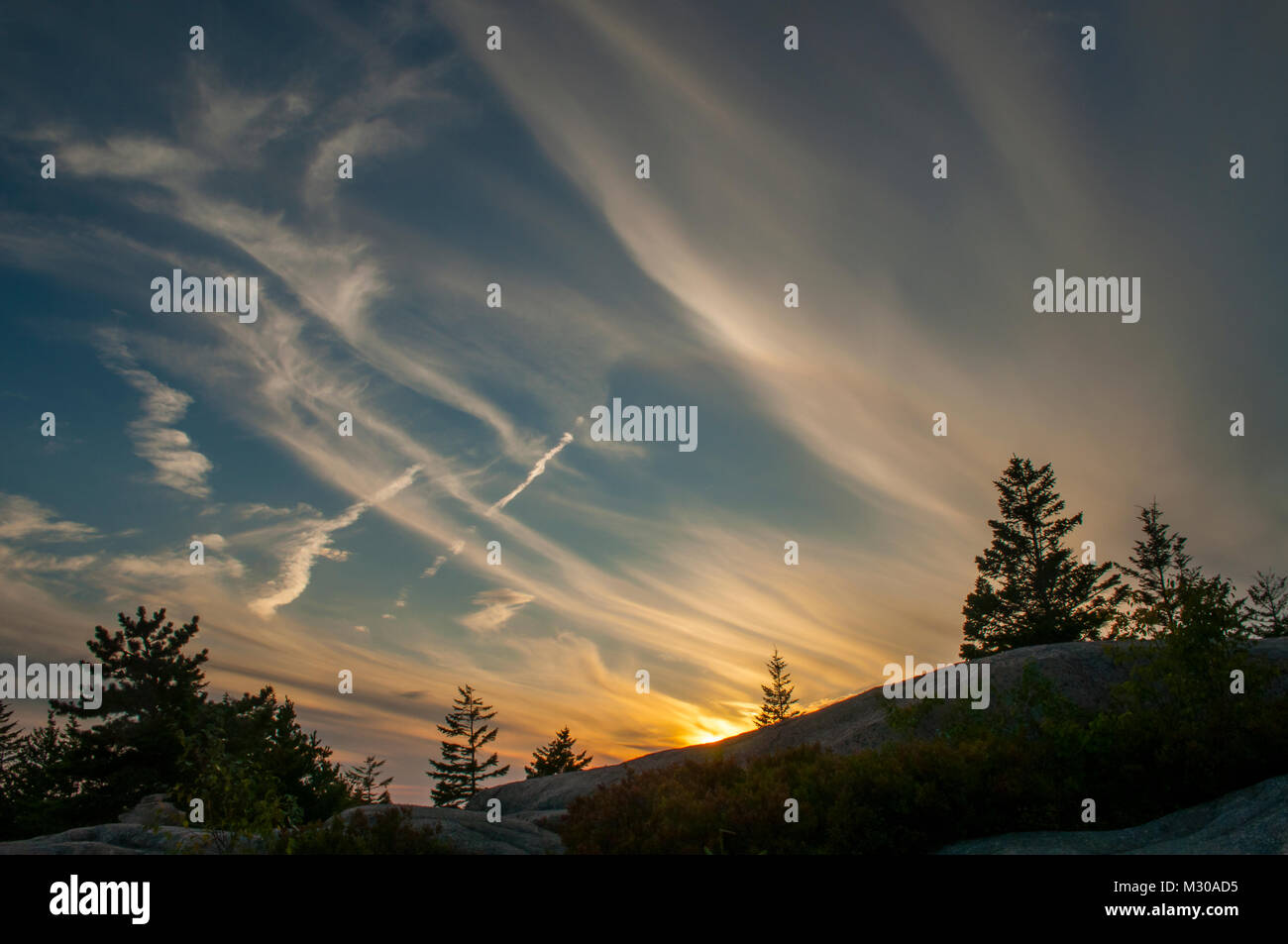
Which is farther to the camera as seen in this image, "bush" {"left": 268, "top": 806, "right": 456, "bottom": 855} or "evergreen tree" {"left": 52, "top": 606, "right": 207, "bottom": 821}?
"evergreen tree" {"left": 52, "top": 606, "right": 207, "bottom": 821}

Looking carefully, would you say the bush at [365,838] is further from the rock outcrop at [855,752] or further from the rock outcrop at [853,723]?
the rock outcrop at [853,723]

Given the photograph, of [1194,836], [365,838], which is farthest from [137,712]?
[1194,836]

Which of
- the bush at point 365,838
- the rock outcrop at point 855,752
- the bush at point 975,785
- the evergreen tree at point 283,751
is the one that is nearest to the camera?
the rock outcrop at point 855,752

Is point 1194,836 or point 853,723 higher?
point 1194,836

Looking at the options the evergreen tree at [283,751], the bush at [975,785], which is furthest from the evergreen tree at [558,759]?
the bush at [975,785]

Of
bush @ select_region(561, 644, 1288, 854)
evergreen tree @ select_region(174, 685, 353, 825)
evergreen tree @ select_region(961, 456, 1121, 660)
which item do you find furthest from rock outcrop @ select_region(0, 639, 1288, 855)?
evergreen tree @ select_region(961, 456, 1121, 660)

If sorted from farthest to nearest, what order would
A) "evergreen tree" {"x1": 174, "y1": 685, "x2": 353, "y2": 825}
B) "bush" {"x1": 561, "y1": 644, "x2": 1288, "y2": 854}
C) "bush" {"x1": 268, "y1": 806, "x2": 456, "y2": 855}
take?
"evergreen tree" {"x1": 174, "y1": 685, "x2": 353, "y2": 825}
"bush" {"x1": 561, "y1": 644, "x2": 1288, "y2": 854}
"bush" {"x1": 268, "y1": 806, "x2": 456, "y2": 855}

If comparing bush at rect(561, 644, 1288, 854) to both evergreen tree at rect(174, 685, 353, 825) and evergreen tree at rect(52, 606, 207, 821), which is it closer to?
evergreen tree at rect(174, 685, 353, 825)

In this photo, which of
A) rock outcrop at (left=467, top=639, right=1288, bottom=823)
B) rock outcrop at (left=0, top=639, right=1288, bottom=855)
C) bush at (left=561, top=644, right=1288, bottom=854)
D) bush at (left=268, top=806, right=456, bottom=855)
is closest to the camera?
rock outcrop at (left=0, top=639, right=1288, bottom=855)

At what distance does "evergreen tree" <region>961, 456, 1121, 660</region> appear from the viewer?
4909cm

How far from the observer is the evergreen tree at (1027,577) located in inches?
1933

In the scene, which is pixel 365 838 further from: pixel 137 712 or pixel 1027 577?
pixel 1027 577

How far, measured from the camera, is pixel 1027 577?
50.6 meters
